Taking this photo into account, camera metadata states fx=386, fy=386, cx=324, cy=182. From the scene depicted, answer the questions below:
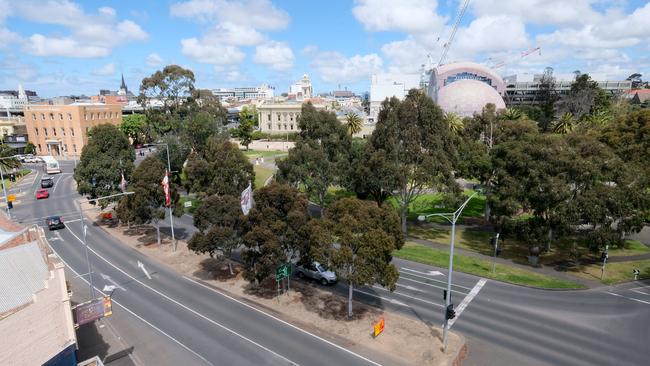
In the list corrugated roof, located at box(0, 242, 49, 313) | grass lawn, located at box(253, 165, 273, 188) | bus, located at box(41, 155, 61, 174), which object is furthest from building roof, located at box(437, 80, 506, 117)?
corrugated roof, located at box(0, 242, 49, 313)

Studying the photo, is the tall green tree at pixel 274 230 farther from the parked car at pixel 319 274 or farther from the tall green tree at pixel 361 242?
the parked car at pixel 319 274

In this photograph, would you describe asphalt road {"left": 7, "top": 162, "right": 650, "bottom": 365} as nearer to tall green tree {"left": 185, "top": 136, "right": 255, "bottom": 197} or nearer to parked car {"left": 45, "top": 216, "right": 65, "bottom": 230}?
tall green tree {"left": 185, "top": 136, "right": 255, "bottom": 197}

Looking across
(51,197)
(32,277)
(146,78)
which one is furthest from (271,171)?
(32,277)

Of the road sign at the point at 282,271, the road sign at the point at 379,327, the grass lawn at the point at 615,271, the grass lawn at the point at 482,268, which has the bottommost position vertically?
the grass lawn at the point at 482,268

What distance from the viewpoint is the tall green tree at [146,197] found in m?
38.0

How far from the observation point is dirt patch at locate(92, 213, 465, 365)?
21719mm

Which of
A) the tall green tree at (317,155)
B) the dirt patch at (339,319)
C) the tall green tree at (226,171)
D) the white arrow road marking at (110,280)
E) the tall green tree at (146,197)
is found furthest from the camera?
the tall green tree at (317,155)

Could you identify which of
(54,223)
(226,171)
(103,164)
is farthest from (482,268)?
(54,223)

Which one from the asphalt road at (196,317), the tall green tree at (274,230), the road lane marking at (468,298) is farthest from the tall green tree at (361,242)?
the road lane marking at (468,298)

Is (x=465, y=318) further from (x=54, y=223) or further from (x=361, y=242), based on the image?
(x=54, y=223)

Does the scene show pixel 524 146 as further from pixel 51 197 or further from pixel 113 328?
pixel 51 197

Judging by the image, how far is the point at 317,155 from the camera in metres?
42.4

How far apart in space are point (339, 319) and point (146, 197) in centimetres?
2394

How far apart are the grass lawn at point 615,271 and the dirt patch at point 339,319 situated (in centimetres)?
1749
